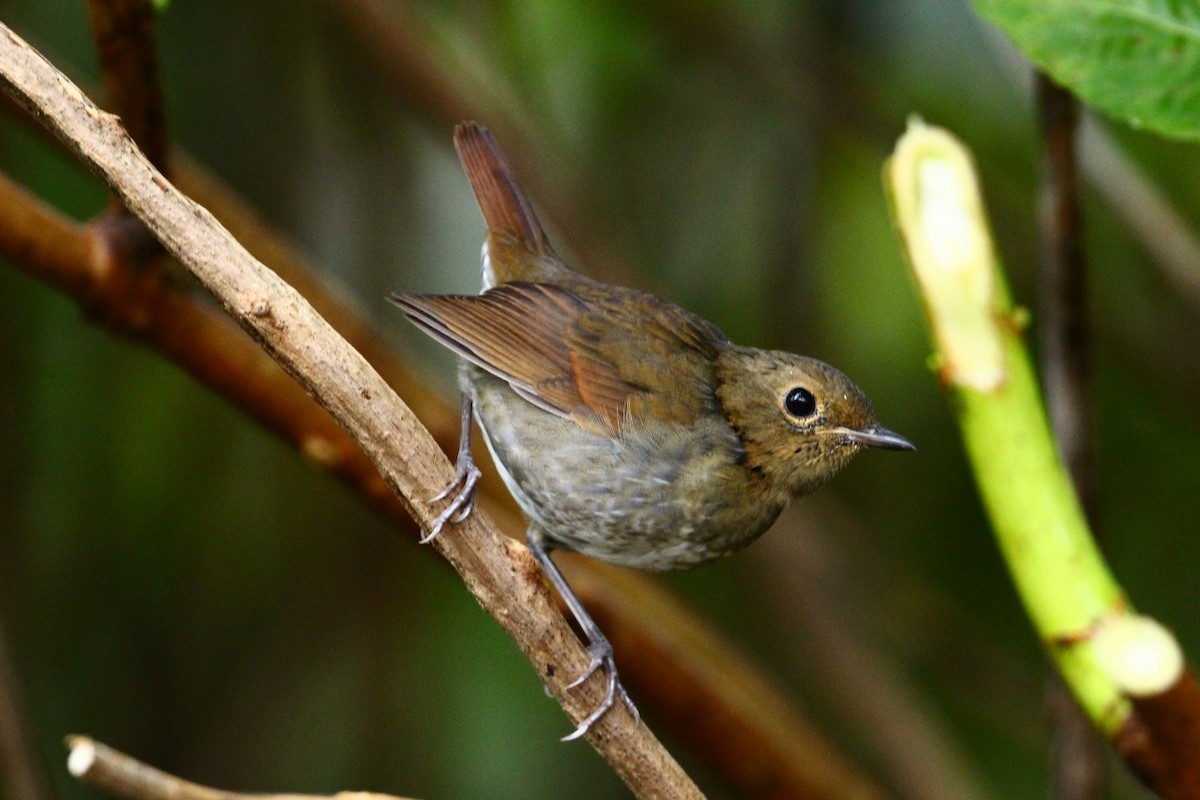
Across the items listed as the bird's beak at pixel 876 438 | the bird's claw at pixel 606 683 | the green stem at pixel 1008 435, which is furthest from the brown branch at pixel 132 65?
the bird's beak at pixel 876 438

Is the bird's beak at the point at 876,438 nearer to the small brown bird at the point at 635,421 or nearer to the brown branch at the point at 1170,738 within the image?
the small brown bird at the point at 635,421

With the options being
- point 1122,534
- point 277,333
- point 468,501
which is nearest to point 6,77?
point 277,333

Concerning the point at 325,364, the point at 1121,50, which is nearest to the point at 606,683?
the point at 325,364

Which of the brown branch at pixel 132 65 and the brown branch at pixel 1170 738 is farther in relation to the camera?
the brown branch at pixel 132 65

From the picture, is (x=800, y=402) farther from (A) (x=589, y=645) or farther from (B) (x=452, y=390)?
(B) (x=452, y=390)

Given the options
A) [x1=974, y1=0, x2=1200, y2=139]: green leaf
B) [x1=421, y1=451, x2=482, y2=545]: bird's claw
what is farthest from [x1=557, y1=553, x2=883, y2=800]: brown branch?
[x1=974, y1=0, x2=1200, y2=139]: green leaf
